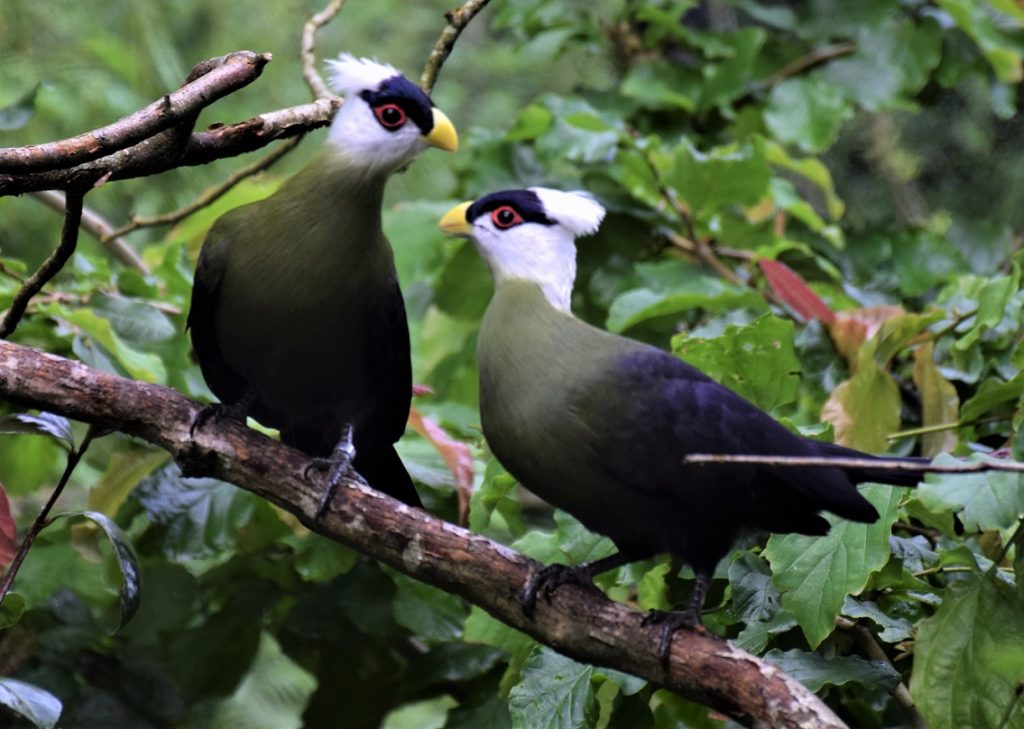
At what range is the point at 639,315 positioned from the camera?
8.67 ft

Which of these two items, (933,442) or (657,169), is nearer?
(933,442)

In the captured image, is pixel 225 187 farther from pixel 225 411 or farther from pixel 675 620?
pixel 675 620

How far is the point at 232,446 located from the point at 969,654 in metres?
1.12

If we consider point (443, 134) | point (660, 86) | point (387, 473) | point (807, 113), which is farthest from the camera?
point (660, 86)

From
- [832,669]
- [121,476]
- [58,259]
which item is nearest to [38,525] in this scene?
[58,259]

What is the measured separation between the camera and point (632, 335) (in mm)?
3021

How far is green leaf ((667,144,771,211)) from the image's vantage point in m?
2.93

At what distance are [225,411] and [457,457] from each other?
0.55 metres

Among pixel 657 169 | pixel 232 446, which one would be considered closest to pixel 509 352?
pixel 232 446

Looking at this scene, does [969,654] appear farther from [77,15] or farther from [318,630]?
[77,15]

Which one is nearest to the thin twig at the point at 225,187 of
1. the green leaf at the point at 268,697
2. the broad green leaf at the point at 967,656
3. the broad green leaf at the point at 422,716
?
the green leaf at the point at 268,697

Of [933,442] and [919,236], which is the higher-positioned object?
[933,442]

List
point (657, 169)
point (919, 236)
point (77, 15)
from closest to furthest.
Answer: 1. point (657, 169)
2. point (919, 236)
3. point (77, 15)

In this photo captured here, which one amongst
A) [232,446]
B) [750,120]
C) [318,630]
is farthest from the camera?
[750,120]
